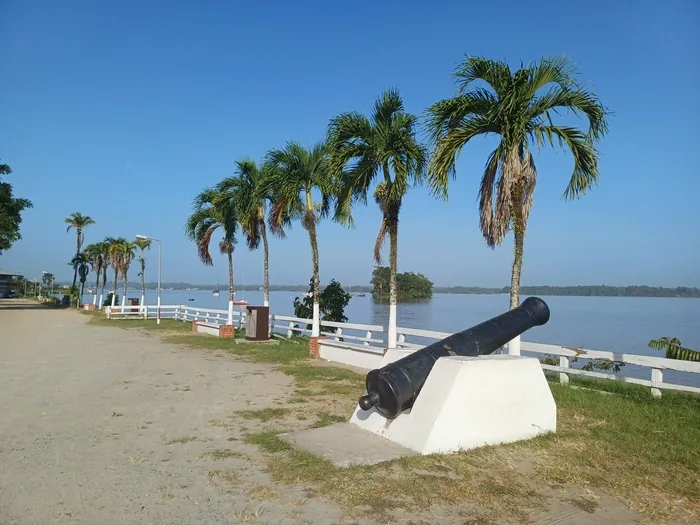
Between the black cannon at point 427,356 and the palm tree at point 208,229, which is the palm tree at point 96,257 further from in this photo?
the black cannon at point 427,356

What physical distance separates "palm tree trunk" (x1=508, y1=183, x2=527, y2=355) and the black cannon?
1488mm

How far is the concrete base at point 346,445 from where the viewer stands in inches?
197

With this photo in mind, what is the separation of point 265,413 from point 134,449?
198cm

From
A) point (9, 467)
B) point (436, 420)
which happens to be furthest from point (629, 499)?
point (9, 467)

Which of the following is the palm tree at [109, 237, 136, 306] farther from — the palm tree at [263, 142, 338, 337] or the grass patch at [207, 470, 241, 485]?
the grass patch at [207, 470, 241, 485]

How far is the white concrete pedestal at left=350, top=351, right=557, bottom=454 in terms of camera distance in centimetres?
519

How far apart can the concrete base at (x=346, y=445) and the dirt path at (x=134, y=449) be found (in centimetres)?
58

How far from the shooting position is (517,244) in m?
8.44

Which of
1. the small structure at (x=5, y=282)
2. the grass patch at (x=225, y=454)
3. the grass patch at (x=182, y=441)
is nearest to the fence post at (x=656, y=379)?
the grass patch at (x=225, y=454)

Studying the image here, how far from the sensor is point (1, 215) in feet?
123

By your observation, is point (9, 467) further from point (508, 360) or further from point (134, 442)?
point (508, 360)

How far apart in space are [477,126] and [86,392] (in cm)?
757

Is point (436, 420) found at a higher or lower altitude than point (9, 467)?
higher

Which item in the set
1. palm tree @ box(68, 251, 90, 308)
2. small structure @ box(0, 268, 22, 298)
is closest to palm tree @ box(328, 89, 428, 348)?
palm tree @ box(68, 251, 90, 308)
